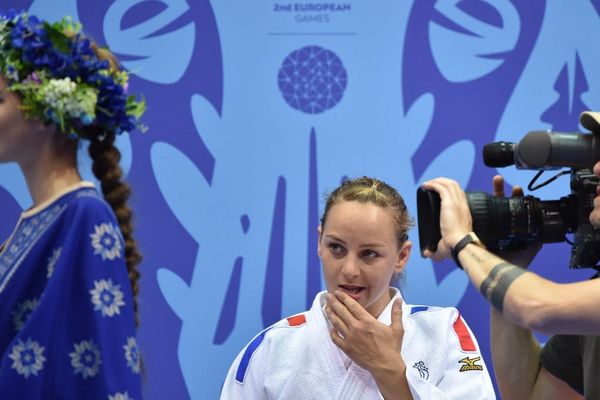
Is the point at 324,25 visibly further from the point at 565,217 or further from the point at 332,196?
the point at 565,217

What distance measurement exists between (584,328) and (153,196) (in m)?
2.06

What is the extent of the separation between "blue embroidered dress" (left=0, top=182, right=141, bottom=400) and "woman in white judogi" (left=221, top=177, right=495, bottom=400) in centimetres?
67

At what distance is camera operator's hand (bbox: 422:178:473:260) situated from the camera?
1.86 m

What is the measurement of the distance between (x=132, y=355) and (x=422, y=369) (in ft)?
3.02

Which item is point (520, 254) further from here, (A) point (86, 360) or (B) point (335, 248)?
(A) point (86, 360)

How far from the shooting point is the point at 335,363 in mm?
2400

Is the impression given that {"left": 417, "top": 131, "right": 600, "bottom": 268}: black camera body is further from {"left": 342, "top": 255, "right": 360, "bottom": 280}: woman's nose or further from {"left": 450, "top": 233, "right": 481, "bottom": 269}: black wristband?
{"left": 342, "top": 255, "right": 360, "bottom": 280}: woman's nose

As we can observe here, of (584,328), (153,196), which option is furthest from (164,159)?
(584,328)

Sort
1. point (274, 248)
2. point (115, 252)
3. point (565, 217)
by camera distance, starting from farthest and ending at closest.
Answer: point (274, 248), point (565, 217), point (115, 252)

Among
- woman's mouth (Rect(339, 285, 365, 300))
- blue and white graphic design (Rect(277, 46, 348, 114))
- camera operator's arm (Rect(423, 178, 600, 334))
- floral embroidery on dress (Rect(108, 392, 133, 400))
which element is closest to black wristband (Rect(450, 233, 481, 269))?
camera operator's arm (Rect(423, 178, 600, 334))

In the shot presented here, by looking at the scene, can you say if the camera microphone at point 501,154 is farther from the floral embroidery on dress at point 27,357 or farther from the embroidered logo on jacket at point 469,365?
the floral embroidery on dress at point 27,357

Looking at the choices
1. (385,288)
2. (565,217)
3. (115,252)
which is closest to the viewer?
(115,252)

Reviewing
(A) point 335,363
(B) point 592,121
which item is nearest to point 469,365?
(A) point 335,363

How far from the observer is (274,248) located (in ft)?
11.3
